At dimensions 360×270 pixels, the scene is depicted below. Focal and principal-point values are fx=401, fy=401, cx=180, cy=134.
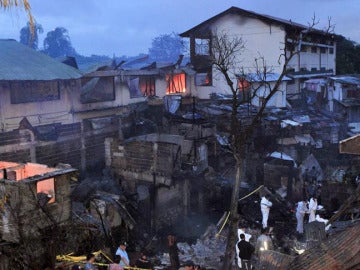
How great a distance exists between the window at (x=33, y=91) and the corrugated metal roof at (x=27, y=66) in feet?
2.86

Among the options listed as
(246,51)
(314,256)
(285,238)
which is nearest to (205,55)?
(246,51)

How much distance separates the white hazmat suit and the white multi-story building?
1759 cm

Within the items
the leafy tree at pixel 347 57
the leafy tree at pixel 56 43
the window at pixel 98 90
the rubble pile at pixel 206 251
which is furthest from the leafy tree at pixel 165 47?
the rubble pile at pixel 206 251

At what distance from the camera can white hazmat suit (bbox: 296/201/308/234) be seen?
16.7m

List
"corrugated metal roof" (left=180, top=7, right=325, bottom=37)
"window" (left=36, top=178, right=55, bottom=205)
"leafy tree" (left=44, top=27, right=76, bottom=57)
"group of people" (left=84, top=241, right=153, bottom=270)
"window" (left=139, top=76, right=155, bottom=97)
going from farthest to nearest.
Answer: "leafy tree" (left=44, top=27, right=76, bottom=57), "corrugated metal roof" (left=180, top=7, right=325, bottom=37), "window" (left=139, top=76, right=155, bottom=97), "window" (left=36, top=178, right=55, bottom=205), "group of people" (left=84, top=241, right=153, bottom=270)

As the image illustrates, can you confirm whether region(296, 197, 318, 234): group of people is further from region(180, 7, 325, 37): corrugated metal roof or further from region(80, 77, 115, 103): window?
region(180, 7, 325, 37): corrugated metal roof

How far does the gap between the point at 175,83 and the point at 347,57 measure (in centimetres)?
2341

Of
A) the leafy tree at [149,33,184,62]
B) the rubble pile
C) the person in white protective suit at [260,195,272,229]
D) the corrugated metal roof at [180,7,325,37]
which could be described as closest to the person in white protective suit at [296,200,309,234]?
the person in white protective suit at [260,195,272,229]

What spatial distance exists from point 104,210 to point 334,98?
78.3 feet

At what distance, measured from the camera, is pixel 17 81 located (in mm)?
22312

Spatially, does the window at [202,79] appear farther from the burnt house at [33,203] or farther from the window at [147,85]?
the burnt house at [33,203]

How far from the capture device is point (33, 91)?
77.9ft

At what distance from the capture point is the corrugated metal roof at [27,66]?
2169 centimetres

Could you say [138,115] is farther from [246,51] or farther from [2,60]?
[246,51]
